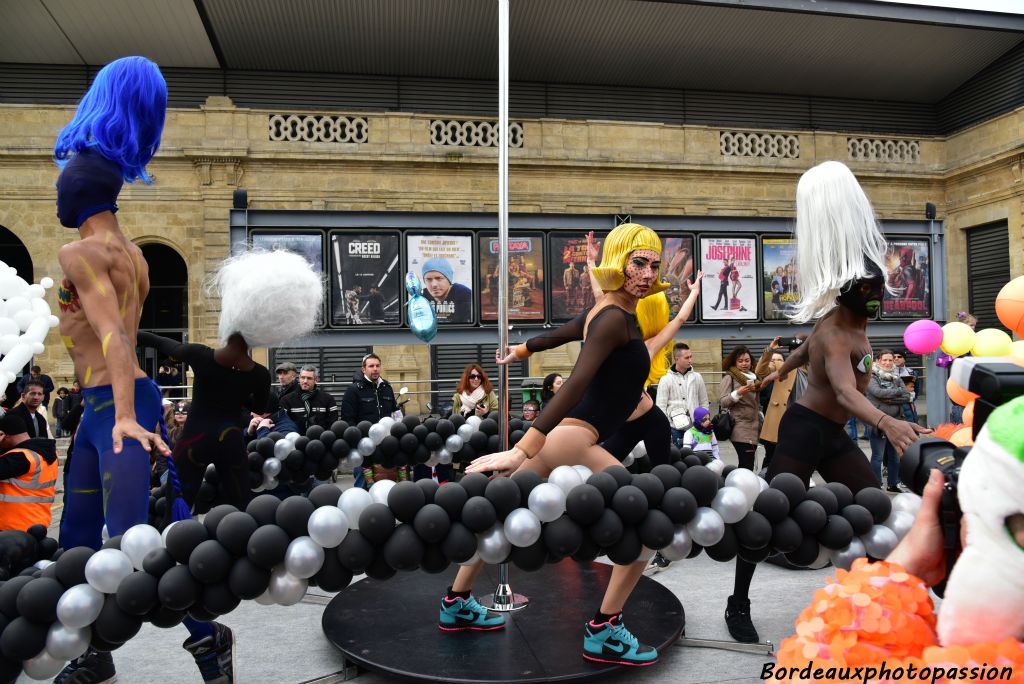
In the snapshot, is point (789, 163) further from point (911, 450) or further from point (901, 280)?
point (911, 450)

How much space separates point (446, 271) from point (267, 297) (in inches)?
295

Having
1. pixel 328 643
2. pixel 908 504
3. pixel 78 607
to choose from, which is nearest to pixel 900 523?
pixel 908 504

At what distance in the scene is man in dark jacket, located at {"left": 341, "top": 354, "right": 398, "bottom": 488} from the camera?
7094 millimetres

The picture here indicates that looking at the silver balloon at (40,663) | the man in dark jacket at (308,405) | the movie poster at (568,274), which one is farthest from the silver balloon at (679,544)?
the movie poster at (568,274)

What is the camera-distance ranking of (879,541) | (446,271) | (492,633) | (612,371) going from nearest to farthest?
(879,541) → (612,371) → (492,633) → (446,271)

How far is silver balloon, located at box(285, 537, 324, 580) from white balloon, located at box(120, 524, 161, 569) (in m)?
0.40

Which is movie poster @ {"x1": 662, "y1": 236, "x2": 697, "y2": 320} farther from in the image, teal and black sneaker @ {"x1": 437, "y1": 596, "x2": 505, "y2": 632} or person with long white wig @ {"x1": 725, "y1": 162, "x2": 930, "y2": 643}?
teal and black sneaker @ {"x1": 437, "y1": 596, "x2": 505, "y2": 632}

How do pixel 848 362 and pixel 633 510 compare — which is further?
pixel 848 362

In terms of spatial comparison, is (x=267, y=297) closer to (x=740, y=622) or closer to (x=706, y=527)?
(x=706, y=527)

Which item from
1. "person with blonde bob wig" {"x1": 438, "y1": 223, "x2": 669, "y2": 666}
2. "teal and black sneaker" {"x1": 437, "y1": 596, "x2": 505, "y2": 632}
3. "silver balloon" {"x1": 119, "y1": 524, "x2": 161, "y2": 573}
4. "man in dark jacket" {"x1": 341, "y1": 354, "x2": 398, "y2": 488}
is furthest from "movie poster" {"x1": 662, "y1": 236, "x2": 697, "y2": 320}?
"silver balloon" {"x1": 119, "y1": 524, "x2": 161, "y2": 573}

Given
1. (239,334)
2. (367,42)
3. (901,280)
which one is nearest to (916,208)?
(901,280)

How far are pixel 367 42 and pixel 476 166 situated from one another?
4532mm

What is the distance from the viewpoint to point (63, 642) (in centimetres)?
197

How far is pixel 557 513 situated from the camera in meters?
2.39
